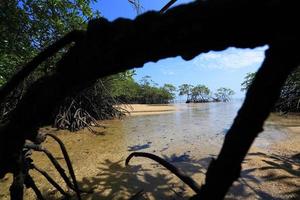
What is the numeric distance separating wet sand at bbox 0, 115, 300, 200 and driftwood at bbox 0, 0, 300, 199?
2.56 meters

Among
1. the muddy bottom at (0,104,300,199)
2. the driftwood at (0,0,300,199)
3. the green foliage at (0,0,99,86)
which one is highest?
the green foliage at (0,0,99,86)

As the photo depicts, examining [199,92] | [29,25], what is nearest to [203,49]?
[29,25]

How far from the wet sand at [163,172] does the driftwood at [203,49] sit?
8.41ft

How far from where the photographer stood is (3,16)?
512cm

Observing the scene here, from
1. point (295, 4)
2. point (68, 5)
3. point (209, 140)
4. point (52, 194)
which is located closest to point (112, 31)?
point (295, 4)

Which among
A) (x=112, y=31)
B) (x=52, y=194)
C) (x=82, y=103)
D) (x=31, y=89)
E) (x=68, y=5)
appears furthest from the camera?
(x=82, y=103)

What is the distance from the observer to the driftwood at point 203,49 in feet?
1.80

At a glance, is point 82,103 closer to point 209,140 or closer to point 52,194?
point 209,140

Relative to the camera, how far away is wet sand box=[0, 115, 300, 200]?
3605 mm

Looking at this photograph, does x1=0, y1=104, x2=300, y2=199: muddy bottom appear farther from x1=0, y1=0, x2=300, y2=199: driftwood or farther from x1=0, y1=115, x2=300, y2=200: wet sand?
x1=0, y1=0, x2=300, y2=199: driftwood

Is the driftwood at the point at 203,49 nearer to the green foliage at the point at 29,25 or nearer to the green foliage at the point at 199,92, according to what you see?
the green foliage at the point at 29,25

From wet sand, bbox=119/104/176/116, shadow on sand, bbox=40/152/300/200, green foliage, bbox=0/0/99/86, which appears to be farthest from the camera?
Result: wet sand, bbox=119/104/176/116

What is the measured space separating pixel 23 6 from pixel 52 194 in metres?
4.10

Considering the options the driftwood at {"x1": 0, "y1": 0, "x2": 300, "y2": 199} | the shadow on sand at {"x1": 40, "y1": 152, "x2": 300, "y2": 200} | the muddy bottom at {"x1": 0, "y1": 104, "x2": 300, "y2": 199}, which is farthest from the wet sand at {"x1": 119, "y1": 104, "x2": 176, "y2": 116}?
the driftwood at {"x1": 0, "y1": 0, "x2": 300, "y2": 199}
